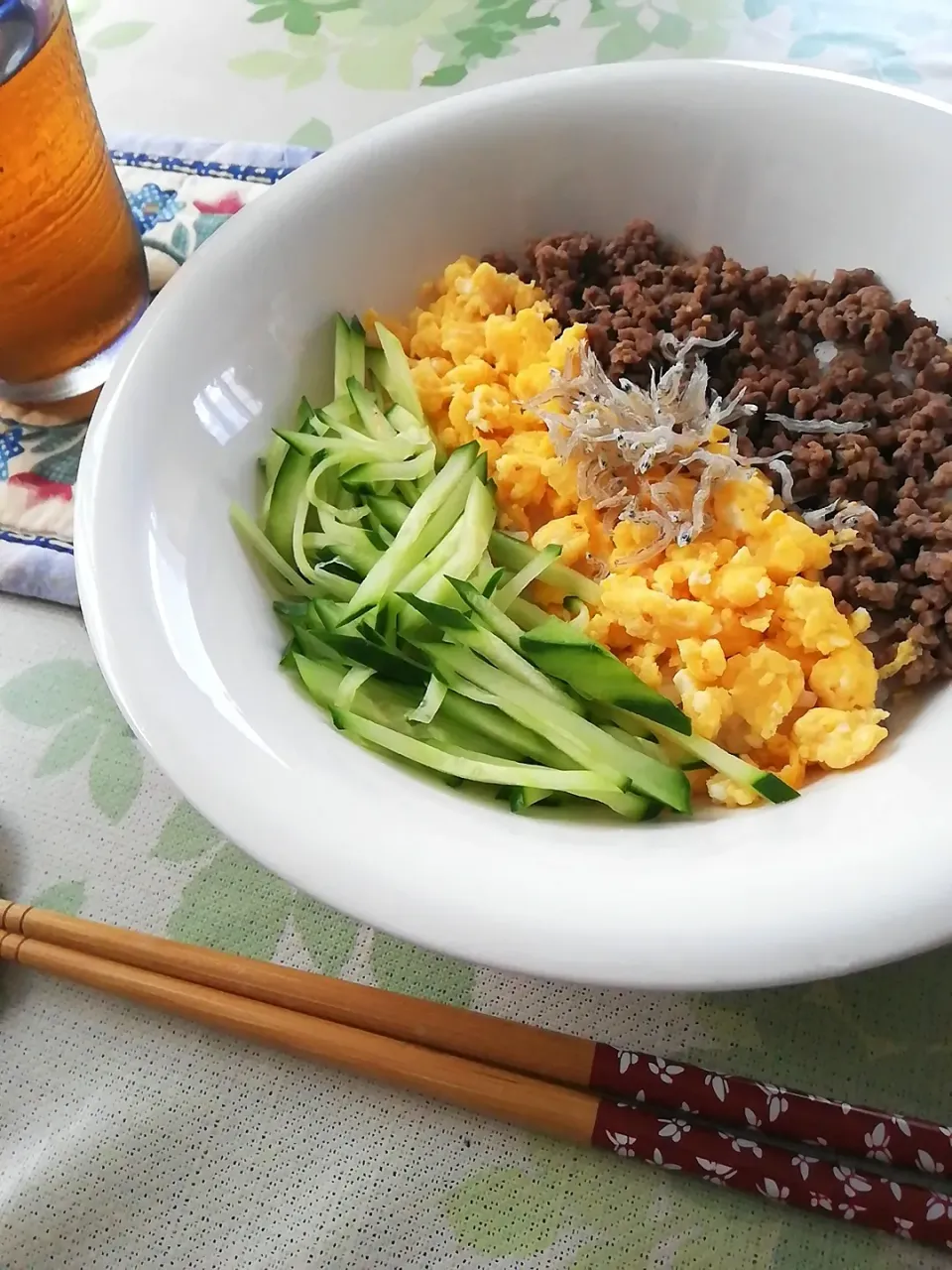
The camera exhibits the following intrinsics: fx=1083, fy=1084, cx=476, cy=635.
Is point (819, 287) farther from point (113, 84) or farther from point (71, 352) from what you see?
point (113, 84)

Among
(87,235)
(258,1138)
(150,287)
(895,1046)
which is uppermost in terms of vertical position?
(87,235)

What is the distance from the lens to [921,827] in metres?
0.71

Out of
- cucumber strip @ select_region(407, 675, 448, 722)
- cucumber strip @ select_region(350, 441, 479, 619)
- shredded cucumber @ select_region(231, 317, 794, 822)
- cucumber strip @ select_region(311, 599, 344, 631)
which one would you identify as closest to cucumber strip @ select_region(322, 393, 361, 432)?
shredded cucumber @ select_region(231, 317, 794, 822)

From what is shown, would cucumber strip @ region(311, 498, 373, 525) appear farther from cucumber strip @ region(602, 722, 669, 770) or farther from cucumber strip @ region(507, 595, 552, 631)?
cucumber strip @ region(602, 722, 669, 770)

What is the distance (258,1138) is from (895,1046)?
49 cm

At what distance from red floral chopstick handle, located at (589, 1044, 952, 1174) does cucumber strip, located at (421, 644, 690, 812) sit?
19 cm

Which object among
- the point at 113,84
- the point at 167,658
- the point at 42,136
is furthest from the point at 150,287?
the point at 167,658

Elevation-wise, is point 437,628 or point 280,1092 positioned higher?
point 437,628

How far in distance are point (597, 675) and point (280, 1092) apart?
16.3 inches

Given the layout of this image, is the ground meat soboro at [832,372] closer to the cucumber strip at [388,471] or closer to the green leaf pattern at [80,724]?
the cucumber strip at [388,471]

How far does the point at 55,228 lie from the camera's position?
1.11 metres

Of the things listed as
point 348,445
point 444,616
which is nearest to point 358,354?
point 348,445

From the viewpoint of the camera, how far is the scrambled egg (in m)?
0.85

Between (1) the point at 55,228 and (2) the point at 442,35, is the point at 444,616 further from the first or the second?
(2) the point at 442,35
